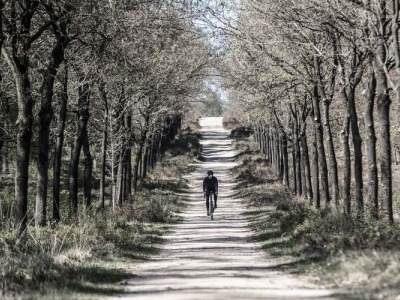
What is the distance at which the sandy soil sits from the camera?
886cm

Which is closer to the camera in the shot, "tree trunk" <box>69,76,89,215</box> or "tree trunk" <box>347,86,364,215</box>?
"tree trunk" <box>347,86,364,215</box>

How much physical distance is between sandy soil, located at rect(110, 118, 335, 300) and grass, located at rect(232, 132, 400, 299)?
392mm

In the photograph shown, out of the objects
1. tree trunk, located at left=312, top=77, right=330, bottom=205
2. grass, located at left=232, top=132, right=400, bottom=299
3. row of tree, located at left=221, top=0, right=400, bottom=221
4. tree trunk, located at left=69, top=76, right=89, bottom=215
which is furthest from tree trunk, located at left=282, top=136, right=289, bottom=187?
tree trunk, located at left=69, top=76, right=89, bottom=215

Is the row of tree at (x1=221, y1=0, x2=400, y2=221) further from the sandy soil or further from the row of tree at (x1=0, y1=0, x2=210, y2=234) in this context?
the sandy soil

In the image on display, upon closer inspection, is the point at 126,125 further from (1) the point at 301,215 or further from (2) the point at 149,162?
(2) the point at 149,162

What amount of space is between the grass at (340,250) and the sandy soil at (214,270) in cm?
39

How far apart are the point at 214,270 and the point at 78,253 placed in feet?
9.85

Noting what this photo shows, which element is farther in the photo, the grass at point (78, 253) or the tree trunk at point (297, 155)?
the tree trunk at point (297, 155)

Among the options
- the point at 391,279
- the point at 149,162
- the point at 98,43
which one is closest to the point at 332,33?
the point at 98,43

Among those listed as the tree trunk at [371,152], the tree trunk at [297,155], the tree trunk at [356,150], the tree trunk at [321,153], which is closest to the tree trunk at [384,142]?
the tree trunk at [371,152]

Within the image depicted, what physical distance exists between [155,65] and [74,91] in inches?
201

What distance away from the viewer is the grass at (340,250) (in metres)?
8.84

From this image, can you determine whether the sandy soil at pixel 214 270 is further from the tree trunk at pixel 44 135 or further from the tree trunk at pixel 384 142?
the tree trunk at pixel 44 135

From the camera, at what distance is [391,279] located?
8.60 m
